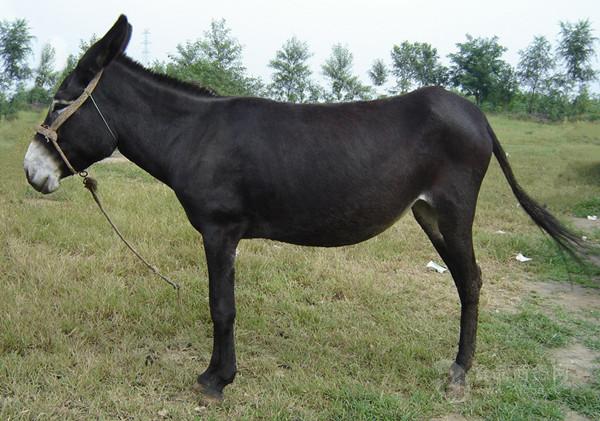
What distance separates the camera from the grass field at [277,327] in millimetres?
3279

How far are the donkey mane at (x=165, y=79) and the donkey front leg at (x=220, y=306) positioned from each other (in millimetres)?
1062

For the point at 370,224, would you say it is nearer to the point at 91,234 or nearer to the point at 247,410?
A: the point at 247,410

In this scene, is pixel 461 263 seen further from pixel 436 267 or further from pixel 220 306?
pixel 436 267

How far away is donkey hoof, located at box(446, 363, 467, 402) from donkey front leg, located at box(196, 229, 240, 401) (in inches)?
61.1

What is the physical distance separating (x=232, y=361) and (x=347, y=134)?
177 centimetres

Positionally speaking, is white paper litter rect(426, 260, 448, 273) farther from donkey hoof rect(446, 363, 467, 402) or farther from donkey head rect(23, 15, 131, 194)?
donkey head rect(23, 15, 131, 194)

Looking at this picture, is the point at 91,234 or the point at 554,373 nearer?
the point at 554,373

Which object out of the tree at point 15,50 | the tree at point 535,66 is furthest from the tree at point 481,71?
the tree at point 15,50

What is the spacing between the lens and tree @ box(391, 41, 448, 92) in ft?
156

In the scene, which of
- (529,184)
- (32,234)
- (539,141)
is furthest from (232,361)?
(539,141)

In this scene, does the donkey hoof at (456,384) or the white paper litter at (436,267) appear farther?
the white paper litter at (436,267)

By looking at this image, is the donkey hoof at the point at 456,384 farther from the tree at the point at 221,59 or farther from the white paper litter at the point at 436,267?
the tree at the point at 221,59

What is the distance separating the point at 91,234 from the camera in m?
6.01

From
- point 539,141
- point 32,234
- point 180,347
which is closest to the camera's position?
point 180,347
